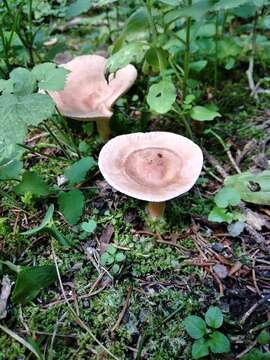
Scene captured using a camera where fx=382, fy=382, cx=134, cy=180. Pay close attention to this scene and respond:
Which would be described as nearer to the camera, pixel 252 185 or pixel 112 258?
pixel 112 258

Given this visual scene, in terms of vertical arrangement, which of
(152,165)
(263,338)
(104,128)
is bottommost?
(263,338)

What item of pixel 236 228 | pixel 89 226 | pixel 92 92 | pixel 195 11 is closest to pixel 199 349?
pixel 236 228

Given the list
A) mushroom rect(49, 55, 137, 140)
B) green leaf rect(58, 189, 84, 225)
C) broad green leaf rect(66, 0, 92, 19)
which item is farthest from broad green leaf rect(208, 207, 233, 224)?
broad green leaf rect(66, 0, 92, 19)

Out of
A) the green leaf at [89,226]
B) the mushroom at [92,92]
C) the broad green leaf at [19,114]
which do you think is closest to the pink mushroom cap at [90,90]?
the mushroom at [92,92]

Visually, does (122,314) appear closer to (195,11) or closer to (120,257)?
(120,257)

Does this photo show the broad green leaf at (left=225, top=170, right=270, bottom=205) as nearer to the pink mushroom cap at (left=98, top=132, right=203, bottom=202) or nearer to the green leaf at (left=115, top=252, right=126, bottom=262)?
the pink mushroom cap at (left=98, top=132, right=203, bottom=202)
